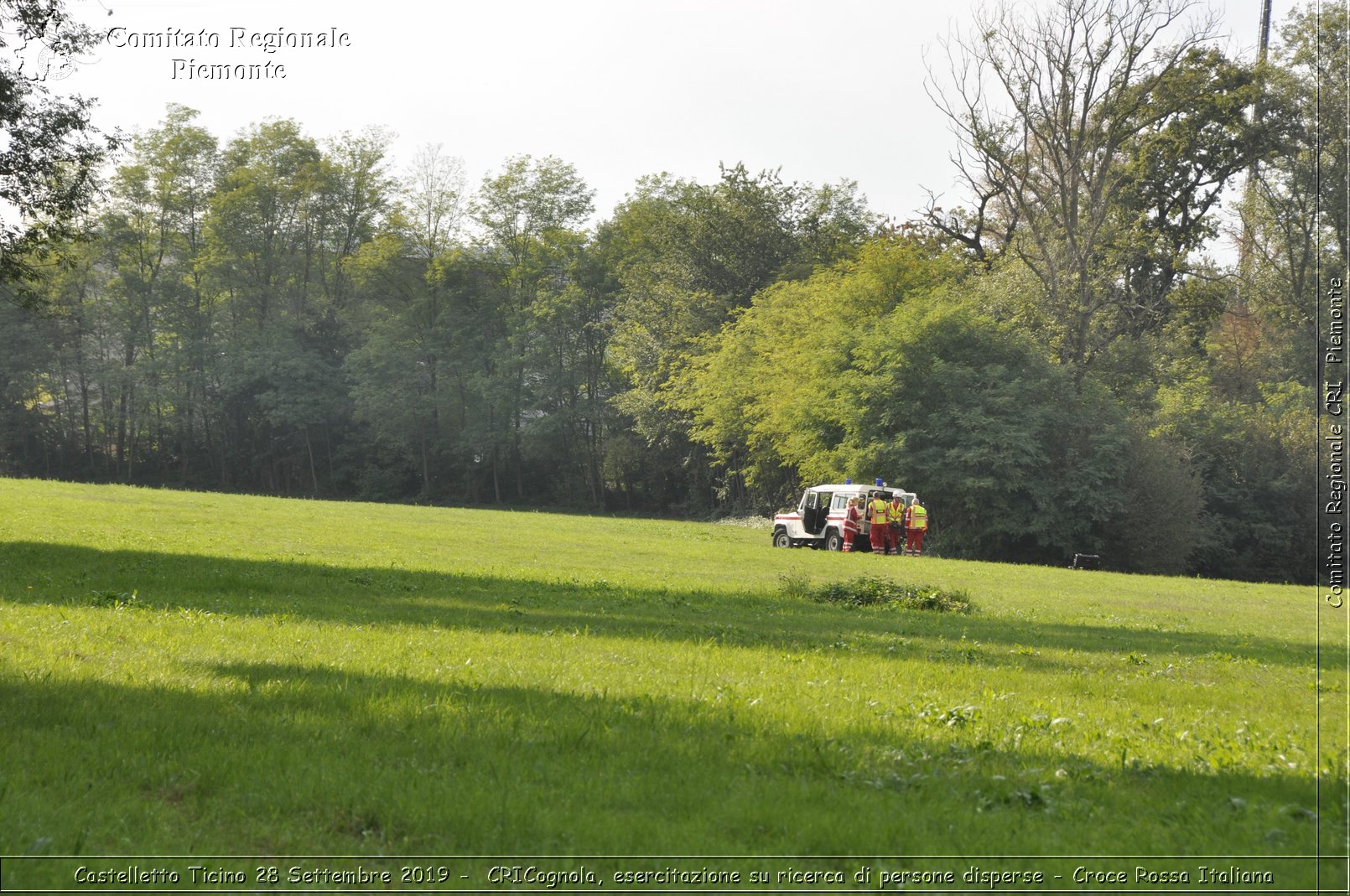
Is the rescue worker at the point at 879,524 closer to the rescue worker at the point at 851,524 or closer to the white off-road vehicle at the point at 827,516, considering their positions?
the white off-road vehicle at the point at 827,516

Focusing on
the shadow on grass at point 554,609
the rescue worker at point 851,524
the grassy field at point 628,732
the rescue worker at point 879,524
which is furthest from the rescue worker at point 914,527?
the grassy field at point 628,732

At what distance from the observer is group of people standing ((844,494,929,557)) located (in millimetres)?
35062

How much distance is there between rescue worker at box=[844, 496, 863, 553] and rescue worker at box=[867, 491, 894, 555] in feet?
1.24

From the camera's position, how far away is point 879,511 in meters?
35.0

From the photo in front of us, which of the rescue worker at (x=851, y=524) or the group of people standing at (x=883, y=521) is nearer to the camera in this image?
the group of people standing at (x=883, y=521)

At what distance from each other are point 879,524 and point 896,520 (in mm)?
798

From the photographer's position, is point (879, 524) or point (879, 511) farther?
point (879, 524)

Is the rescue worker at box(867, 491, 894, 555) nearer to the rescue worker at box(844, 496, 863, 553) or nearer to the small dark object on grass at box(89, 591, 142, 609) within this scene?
the rescue worker at box(844, 496, 863, 553)

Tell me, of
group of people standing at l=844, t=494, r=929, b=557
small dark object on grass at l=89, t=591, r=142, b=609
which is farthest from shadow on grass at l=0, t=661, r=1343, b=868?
group of people standing at l=844, t=494, r=929, b=557

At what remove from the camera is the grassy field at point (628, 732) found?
5277mm

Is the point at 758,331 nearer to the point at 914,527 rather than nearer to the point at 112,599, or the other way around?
the point at 914,527

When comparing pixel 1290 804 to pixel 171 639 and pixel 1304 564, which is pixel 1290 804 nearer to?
pixel 171 639

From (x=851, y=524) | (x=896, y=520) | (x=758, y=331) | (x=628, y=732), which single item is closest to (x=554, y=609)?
(x=628, y=732)

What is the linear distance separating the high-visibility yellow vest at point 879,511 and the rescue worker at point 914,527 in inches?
34.7
